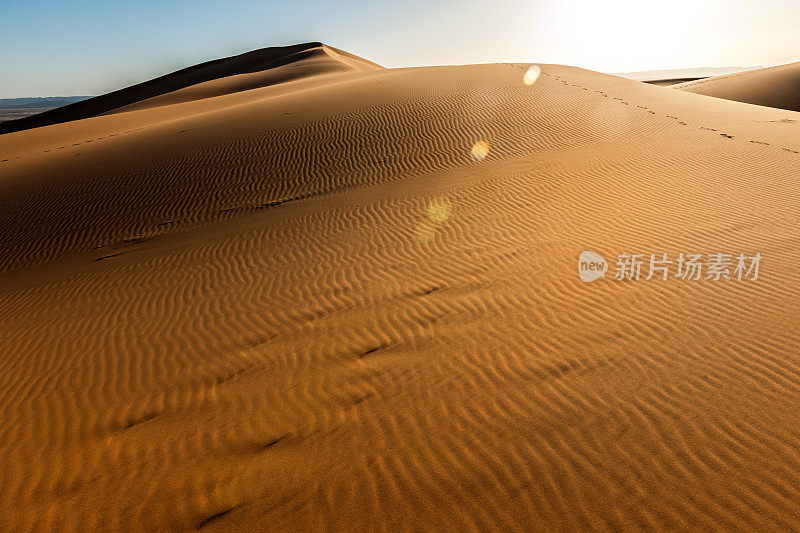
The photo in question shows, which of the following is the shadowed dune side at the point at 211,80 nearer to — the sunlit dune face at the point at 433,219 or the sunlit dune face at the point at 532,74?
the sunlit dune face at the point at 532,74

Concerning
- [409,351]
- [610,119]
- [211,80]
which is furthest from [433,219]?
[211,80]

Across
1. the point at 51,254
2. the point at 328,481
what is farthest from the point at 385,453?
the point at 51,254

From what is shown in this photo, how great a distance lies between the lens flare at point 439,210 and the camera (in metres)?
9.19

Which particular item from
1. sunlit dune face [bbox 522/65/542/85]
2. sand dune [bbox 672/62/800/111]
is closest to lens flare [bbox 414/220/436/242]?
sunlit dune face [bbox 522/65/542/85]

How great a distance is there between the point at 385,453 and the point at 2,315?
283 inches

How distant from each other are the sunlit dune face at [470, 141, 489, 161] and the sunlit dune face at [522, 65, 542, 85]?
8.26 metres

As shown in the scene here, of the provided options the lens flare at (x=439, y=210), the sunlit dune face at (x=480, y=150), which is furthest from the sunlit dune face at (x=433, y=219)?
the sunlit dune face at (x=480, y=150)

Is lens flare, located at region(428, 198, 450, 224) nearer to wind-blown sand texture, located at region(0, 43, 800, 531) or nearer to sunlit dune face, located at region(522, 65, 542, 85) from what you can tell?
wind-blown sand texture, located at region(0, 43, 800, 531)

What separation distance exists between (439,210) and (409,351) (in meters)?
5.07

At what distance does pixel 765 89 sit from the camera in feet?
114

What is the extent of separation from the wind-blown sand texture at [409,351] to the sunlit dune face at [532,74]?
9306 millimetres

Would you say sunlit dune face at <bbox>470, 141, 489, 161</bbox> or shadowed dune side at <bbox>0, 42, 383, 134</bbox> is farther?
shadowed dune side at <bbox>0, 42, 383, 134</bbox>

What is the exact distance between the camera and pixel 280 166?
527 inches

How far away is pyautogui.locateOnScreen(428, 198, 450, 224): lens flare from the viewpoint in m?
9.19
